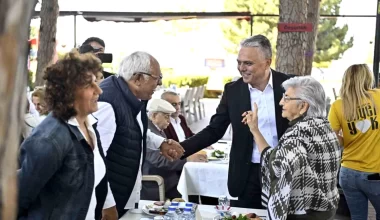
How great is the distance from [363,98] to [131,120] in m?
2.27

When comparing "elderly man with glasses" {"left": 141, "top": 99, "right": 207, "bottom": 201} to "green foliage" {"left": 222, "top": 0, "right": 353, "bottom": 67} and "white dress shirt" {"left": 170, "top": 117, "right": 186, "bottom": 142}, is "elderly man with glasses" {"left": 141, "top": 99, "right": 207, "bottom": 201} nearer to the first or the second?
"white dress shirt" {"left": 170, "top": 117, "right": 186, "bottom": 142}

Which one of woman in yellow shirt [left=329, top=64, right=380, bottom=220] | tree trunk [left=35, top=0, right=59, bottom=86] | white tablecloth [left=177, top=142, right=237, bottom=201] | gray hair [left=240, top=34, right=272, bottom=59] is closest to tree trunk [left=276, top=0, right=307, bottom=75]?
woman in yellow shirt [left=329, top=64, right=380, bottom=220]

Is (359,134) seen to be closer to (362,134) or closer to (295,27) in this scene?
(362,134)

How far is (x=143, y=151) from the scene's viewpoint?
3.41 m

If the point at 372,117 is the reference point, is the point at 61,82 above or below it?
above

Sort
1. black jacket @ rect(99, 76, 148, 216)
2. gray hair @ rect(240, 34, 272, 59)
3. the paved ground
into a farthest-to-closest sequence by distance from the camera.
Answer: the paved ground → gray hair @ rect(240, 34, 272, 59) → black jacket @ rect(99, 76, 148, 216)

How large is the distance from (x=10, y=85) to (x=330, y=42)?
28274 millimetres

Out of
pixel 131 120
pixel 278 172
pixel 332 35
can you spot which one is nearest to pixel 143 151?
pixel 131 120

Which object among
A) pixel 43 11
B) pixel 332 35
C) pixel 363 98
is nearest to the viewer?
pixel 363 98

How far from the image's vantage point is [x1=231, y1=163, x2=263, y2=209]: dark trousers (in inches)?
148

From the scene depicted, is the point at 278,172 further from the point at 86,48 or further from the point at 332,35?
the point at 332,35

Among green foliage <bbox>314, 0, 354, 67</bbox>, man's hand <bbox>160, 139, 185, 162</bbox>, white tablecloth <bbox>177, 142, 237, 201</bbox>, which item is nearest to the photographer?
man's hand <bbox>160, 139, 185, 162</bbox>

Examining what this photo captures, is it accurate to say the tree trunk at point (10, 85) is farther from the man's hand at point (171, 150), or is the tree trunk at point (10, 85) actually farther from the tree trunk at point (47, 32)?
the tree trunk at point (47, 32)

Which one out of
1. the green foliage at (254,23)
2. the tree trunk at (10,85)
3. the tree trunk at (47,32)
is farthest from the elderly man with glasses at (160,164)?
the green foliage at (254,23)
